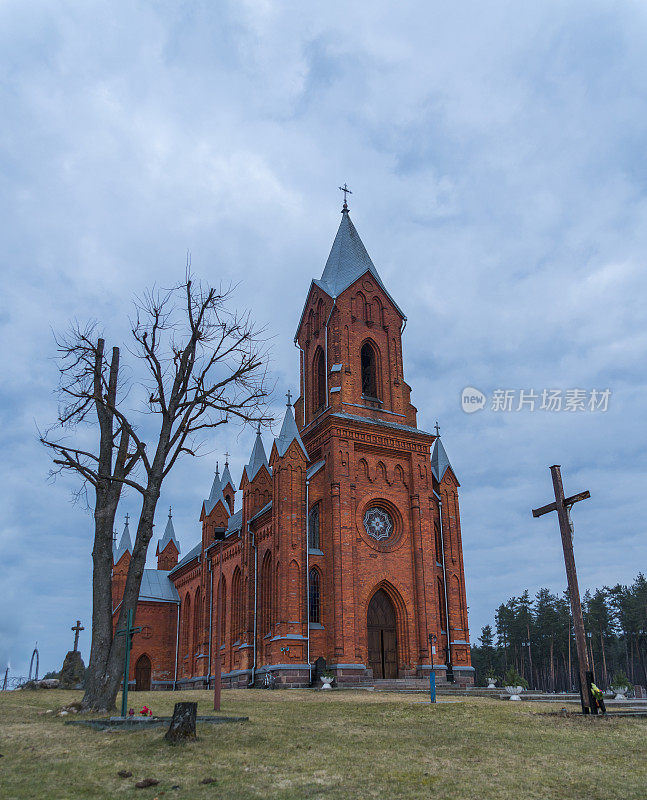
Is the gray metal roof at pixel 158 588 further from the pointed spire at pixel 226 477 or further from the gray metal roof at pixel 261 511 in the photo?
the gray metal roof at pixel 261 511

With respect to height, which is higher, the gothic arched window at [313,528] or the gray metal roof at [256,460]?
the gray metal roof at [256,460]

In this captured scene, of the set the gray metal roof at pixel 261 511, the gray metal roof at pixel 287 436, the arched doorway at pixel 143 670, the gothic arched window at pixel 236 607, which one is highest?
the gray metal roof at pixel 287 436

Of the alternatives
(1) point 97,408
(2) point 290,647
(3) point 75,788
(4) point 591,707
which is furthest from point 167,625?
(3) point 75,788

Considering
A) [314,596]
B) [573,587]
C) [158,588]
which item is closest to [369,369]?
[314,596]

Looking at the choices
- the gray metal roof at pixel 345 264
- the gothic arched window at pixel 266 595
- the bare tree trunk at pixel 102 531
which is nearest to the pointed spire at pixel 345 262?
the gray metal roof at pixel 345 264

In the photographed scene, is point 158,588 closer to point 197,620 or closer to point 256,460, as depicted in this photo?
point 197,620

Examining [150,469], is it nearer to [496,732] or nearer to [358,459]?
[496,732]

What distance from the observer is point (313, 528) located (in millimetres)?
33562

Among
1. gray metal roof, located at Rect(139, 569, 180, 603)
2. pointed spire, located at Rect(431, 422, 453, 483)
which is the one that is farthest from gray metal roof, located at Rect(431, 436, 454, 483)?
gray metal roof, located at Rect(139, 569, 180, 603)

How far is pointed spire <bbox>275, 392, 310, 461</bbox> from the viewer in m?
32.3

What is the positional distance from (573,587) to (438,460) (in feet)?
63.5

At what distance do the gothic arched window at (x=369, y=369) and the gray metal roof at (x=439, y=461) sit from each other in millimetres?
4449

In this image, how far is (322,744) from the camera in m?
12.0

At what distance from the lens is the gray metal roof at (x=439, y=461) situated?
36062 mm
